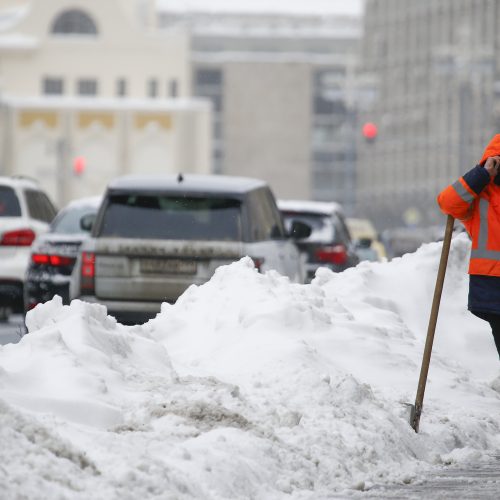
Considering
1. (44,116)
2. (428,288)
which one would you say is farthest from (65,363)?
(44,116)

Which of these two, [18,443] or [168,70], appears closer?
[18,443]

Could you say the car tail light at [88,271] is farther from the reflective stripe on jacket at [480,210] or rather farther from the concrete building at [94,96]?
the concrete building at [94,96]

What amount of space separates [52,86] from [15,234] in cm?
11023

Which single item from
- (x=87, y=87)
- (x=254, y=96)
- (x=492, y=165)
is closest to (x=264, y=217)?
(x=492, y=165)

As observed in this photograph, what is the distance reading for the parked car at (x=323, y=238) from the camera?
19875 mm

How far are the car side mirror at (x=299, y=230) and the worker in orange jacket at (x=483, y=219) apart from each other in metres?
7.07

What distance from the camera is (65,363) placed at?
328 inches

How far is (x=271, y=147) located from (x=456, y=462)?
538ft


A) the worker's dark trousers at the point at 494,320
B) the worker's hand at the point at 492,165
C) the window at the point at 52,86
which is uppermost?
the worker's hand at the point at 492,165

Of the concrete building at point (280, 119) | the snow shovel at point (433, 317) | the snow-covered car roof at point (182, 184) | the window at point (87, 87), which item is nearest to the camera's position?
the snow shovel at point (433, 317)

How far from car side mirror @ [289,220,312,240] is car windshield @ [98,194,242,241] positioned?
1828 millimetres

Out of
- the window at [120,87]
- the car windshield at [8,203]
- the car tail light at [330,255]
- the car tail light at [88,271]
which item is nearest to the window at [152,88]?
the window at [120,87]

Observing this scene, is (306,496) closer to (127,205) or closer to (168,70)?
(127,205)

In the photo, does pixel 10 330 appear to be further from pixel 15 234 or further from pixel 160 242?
pixel 160 242
